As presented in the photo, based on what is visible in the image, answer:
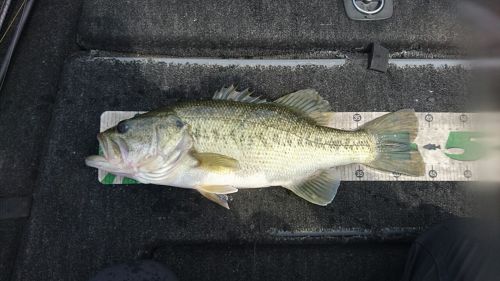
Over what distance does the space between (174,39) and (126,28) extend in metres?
0.34

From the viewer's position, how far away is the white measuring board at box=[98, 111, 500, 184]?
8.00 ft

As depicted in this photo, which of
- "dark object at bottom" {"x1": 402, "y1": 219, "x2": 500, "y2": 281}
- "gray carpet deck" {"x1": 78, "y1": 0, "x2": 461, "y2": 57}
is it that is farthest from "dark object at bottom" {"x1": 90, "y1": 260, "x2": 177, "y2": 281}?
"gray carpet deck" {"x1": 78, "y1": 0, "x2": 461, "y2": 57}

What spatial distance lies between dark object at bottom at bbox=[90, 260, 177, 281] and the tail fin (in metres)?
1.32

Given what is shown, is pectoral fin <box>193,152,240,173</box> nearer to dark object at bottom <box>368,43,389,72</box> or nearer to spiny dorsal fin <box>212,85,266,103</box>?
spiny dorsal fin <box>212,85,266,103</box>

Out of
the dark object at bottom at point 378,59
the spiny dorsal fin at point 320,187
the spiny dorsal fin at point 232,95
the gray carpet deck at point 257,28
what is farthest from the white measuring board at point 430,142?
the spiny dorsal fin at point 232,95

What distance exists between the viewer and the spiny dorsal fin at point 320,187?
88.5 inches

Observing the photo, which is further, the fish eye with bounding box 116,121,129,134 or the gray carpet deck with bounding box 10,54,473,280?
the gray carpet deck with bounding box 10,54,473,280

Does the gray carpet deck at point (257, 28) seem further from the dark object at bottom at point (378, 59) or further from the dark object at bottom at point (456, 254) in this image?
the dark object at bottom at point (456, 254)

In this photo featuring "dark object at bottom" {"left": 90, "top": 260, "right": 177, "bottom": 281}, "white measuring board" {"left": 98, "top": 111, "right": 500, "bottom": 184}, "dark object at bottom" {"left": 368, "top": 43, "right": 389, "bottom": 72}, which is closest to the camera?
"dark object at bottom" {"left": 90, "top": 260, "right": 177, "bottom": 281}

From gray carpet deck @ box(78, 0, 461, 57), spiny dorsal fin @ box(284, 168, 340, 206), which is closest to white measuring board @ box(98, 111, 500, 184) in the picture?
spiny dorsal fin @ box(284, 168, 340, 206)

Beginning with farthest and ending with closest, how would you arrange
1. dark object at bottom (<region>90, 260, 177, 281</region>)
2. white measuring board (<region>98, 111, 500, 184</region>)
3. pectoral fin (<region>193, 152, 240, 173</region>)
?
white measuring board (<region>98, 111, 500, 184</region>) → pectoral fin (<region>193, 152, 240, 173</region>) → dark object at bottom (<region>90, 260, 177, 281</region>)

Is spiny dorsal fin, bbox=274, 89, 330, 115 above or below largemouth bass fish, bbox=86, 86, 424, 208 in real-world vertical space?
above

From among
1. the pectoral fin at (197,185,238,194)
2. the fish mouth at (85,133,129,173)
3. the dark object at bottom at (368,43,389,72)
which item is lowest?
the pectoral fin at (197,185,238,194)

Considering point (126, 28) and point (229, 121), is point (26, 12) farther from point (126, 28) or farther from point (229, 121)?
point (229, 121)
